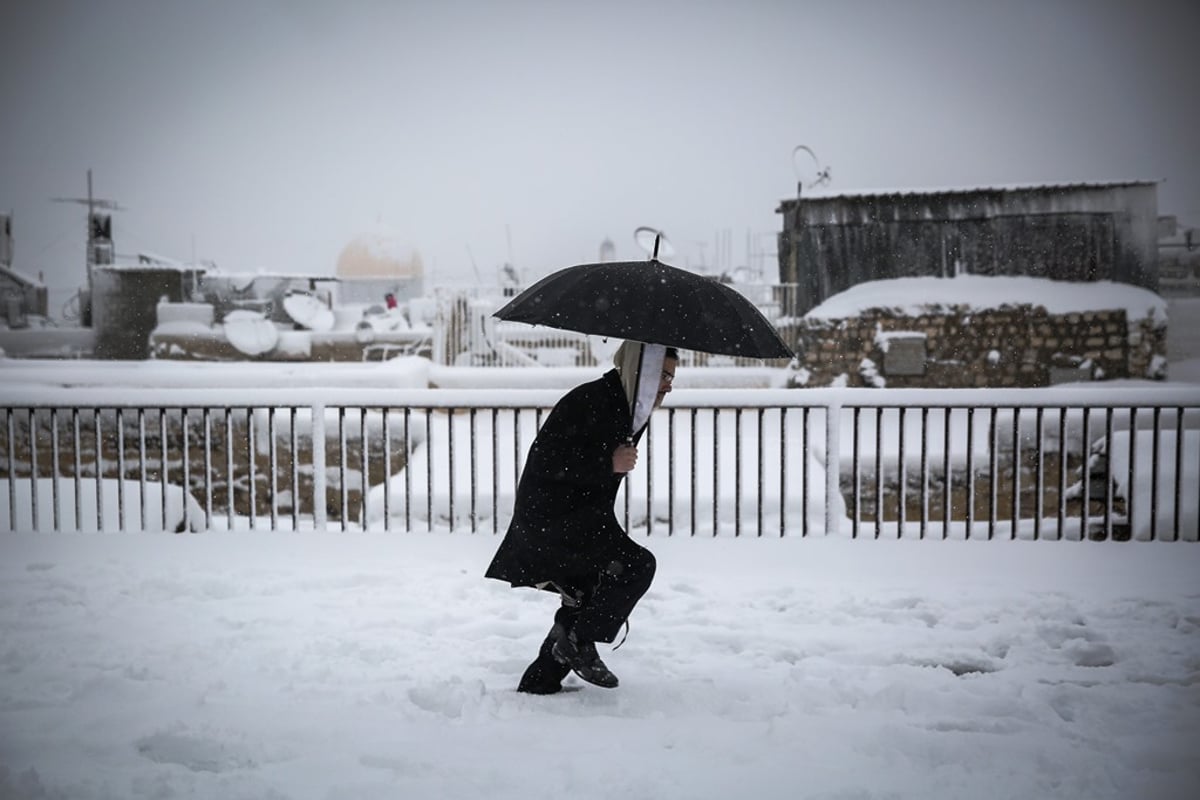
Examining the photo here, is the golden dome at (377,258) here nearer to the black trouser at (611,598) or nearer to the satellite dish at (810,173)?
the satellite dish at (810,173)

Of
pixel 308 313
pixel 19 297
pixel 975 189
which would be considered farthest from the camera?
pixel 19 297

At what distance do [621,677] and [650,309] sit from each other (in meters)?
1.75

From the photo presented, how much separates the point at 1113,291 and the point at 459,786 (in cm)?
1960

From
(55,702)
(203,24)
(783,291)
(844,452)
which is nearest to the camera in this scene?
(55,702)

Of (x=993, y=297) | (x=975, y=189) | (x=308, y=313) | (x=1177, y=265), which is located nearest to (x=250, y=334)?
(x=308, y=313)

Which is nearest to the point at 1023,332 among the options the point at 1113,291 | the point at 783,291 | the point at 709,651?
the point at 1113,291

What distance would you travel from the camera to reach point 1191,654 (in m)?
4.41

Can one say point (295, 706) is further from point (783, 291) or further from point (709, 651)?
point (783, 291)

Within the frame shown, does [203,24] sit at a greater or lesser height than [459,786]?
greater

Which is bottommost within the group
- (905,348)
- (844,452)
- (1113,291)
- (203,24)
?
(844,452)

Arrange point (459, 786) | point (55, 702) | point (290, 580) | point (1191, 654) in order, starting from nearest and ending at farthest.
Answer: point (459, 786) → point (55, 702) → point (1191, 654) → point (290, 580)

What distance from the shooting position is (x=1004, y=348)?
18.5 m

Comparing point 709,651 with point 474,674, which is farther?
point 709,651

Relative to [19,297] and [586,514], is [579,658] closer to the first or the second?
[586,514]
